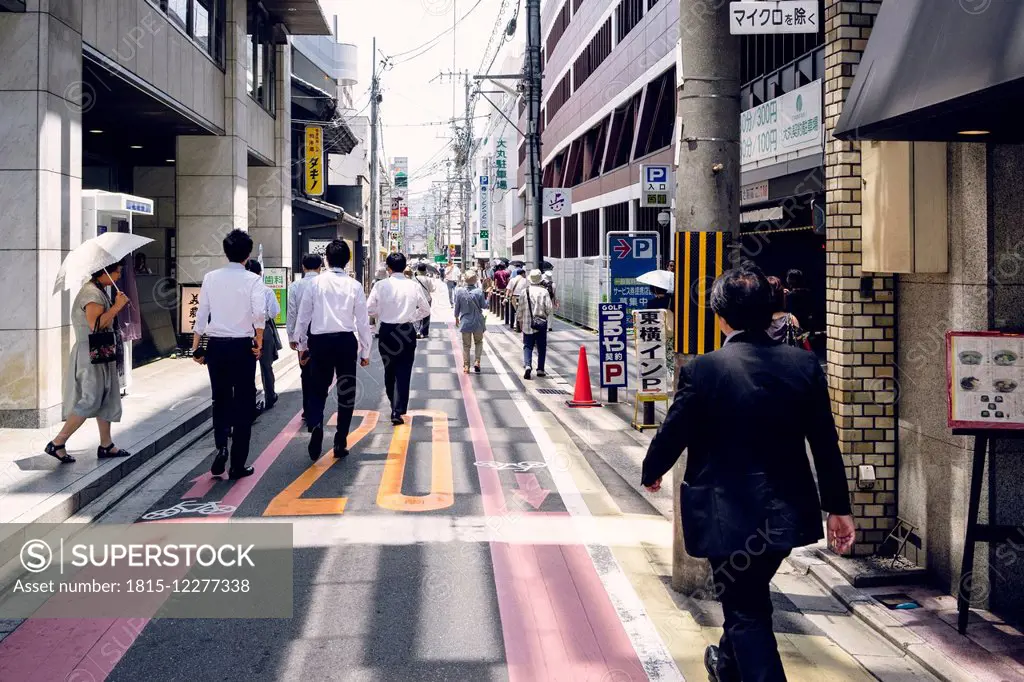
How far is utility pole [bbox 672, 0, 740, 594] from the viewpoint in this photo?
525 centimetres

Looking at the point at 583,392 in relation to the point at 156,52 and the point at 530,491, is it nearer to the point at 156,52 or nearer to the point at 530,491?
the point at 530,491

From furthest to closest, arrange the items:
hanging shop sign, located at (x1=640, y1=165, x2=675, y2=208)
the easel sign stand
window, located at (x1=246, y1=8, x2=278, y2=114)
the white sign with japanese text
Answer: window, located at (x1=246, y1=8, x2=278, y2=114) < hanging shop sign, located at (x1=640, y1=165, x2=675, y2=208) < the white sign with japanese text < the easel sign stand

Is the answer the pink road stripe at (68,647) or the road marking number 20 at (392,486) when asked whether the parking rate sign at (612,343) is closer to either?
the road marking number 20 at (392,486)

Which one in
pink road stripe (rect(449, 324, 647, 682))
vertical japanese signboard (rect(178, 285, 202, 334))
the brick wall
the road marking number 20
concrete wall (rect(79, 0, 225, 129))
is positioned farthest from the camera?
vertical japanese signboard (rect(178, 285, 202, 334))

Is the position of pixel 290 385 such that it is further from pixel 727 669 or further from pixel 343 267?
pixel 727 669

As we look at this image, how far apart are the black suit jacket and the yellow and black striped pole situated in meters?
1.47

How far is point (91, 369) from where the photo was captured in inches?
309

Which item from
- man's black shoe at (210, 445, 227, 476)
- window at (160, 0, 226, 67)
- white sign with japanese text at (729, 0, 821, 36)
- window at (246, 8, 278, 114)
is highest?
window at (246, 8, 278, 114)

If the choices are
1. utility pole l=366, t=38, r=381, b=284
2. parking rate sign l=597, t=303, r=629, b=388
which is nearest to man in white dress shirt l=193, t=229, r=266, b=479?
parking rate sign l=597, t=303, r=629, b=388

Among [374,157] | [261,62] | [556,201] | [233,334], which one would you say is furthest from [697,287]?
[374,157]

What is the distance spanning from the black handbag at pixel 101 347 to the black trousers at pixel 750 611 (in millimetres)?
6038

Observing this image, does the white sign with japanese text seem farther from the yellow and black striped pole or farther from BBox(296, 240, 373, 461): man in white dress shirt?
BBox(296, 240, 373, 461): man in white dress shirt

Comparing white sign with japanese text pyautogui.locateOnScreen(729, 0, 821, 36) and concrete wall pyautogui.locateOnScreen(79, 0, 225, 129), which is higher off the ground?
concrete wall pyautogui.locateOnScreen(79, 0, 225, 129)

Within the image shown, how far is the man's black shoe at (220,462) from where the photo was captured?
801 centimetres
